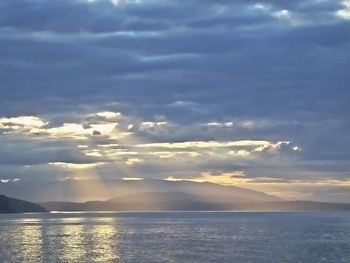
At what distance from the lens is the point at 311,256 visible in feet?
320

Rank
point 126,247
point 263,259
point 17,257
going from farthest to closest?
point 126,247, point 17,257, point 263,259

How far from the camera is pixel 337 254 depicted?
100750 millimetres

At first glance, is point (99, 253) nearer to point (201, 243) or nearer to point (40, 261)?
point (40, 261)

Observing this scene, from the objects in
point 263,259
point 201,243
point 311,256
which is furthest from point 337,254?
point 201,243

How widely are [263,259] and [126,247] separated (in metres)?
33.6

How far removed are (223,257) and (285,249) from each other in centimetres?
1787

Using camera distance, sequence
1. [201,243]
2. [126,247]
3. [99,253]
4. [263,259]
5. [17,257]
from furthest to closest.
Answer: [201,243] → [126,247] → [99,253] → [17,257] → [263,259]

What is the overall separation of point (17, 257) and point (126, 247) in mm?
24137

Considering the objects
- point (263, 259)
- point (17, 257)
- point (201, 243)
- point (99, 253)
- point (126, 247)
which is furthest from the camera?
point (201, 243)

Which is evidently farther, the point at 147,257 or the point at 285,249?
the point at 285,249

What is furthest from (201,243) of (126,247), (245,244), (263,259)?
(263,259)

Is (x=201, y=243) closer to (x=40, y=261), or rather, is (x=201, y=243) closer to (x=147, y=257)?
(x=147, y=257)

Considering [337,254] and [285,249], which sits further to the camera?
[285,249]

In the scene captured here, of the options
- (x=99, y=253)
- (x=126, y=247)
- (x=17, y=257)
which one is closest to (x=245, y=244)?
(x=126, y=247)
